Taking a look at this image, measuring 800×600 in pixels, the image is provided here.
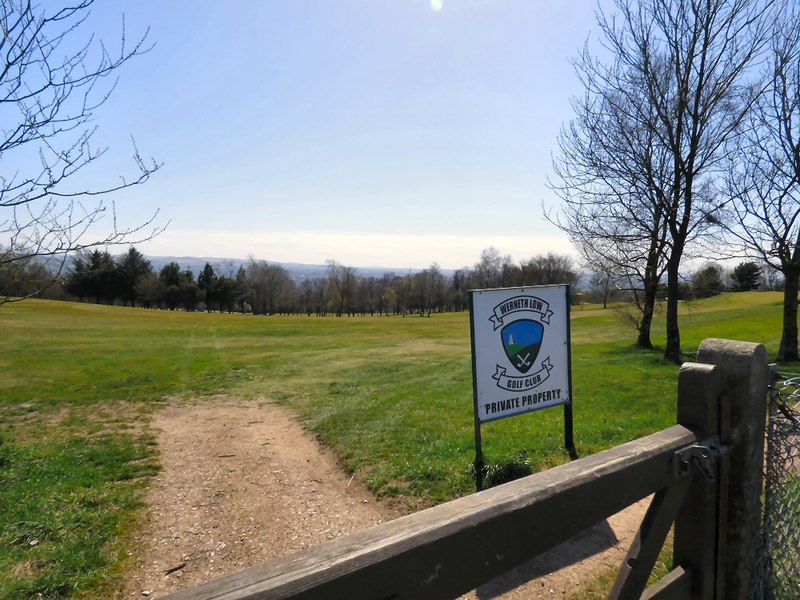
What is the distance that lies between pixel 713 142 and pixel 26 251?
55.9 feet

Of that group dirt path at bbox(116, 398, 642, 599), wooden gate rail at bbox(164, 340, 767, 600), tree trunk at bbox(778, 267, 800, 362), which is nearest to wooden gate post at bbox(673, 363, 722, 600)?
wooden gate rail at bbox(164, 340, 767, 600)

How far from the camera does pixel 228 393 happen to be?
12.8 meters

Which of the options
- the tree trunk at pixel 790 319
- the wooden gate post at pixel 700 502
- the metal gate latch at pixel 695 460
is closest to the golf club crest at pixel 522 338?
the wooden gate post at pixel 700 502

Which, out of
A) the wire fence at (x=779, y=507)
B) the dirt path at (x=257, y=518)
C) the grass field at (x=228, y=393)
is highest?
the wire fence at (x=779, y=507)

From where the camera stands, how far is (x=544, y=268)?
8475 cm

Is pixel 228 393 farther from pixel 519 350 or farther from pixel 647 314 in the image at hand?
pixel 647 314

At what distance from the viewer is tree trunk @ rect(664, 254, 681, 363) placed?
1529cm

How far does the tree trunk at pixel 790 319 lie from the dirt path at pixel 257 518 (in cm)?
1498

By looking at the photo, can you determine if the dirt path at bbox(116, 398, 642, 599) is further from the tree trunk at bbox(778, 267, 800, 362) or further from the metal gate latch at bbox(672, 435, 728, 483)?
the tree trunk at bbox(778, 267, 800, 362)

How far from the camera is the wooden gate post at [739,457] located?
2082mm

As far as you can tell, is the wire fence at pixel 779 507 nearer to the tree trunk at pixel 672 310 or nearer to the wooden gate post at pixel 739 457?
the wooden gate post at pixel 739 457

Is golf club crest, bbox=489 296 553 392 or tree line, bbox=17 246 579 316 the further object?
tree line, bbox=17 246 579 316

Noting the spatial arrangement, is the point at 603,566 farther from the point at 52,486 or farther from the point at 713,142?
the point at 713,142

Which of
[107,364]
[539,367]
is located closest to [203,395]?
[107,364]
